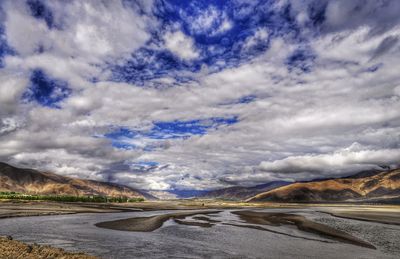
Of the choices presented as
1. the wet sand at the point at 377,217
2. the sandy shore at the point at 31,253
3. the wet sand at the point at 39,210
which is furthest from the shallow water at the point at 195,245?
the wet sand at the point at 377,217

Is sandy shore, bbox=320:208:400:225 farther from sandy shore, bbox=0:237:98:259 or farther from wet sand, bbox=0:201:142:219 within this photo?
sandy shore, bbox=0:237:98:259

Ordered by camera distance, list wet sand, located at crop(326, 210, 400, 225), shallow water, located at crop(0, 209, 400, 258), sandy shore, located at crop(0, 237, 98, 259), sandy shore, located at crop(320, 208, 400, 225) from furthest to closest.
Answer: sandy shore, located at crop(320, 208, 400, 225)
wet sand, located at crop(326, 210, 400, 225)
shallow water, located at crop(0, 209, 400, 258)
sandy shore, located at crop(0, 237, 98, 259)

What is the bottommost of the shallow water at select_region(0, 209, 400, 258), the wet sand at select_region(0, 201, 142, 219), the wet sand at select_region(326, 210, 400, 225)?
the shallow water at select_region(0, 209, 400, 258)

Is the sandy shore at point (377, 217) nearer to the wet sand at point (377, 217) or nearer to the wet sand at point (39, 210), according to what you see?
the wet sand at point (377, 217)

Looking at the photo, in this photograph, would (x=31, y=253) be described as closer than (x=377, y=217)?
Yes

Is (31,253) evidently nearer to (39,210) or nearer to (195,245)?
(195,245)

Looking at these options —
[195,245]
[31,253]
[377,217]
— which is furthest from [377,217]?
[31,253]

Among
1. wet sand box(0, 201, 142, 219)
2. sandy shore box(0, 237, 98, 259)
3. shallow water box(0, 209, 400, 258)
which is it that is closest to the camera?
sandy shore box(0, 237, 98, 259)

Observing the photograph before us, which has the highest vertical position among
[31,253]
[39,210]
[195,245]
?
[39,210]

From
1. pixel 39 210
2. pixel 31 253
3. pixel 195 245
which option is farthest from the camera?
pixel 39 210

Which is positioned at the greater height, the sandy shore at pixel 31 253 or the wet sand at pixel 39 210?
the wet sand at pixel 39 210

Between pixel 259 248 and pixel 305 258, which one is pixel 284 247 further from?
pixel 305 258

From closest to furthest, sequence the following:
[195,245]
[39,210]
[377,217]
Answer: [195,245] → [39,210] → [377,217]

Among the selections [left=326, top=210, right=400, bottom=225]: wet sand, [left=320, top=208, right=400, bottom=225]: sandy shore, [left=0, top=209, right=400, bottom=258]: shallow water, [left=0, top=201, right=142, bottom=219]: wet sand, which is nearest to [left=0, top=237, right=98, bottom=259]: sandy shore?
[left=0, top=209, right=400, bottom=258]: shallow water
